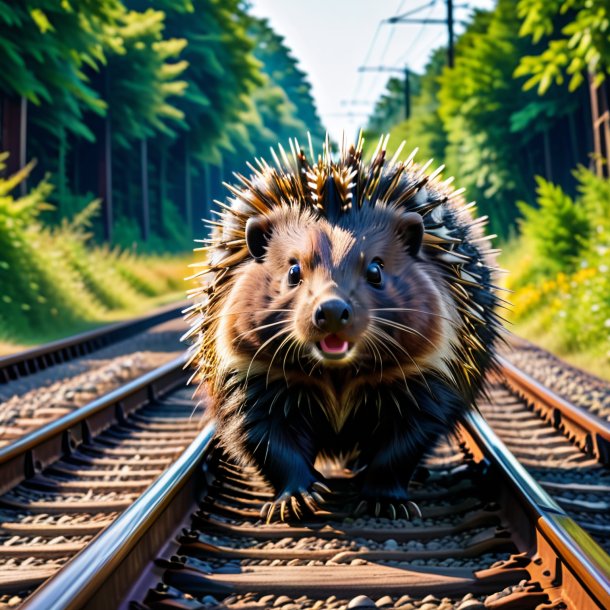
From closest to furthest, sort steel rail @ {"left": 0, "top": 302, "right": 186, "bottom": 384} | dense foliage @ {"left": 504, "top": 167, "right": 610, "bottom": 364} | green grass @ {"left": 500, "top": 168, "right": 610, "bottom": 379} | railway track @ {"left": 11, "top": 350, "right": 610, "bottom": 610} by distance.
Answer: railway track @ {"left": 11, "top": 350, "right": 610, "bottom": 610}, steel rail @ {"left": 0, "top": 302, "right": 186, "bottom": 384}, green grass @ {"left": 500, "top": 168, "right": 610, "bottom": 379}, dense foliage @ {"left": 504, "top": 167, "right": 610, "bottom": 364}

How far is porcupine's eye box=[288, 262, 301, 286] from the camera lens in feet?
11.1

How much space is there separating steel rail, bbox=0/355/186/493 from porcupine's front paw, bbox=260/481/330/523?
4.82 ft

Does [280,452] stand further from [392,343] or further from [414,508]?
[392,343]

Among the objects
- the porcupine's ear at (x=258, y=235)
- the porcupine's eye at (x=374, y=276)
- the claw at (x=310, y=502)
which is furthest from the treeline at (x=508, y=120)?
the claw at (x=310, y=502)

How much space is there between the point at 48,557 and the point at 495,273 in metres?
2.91

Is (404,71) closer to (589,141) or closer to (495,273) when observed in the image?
(589,141)

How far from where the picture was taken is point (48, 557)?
324 centimetres

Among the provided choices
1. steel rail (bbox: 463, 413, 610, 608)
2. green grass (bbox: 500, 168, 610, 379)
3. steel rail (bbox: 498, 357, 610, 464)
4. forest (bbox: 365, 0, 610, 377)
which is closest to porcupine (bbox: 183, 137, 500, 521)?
steel rail (bbox: 463, 413, 610, 608)

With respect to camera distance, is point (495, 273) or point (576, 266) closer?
point (495, 273)

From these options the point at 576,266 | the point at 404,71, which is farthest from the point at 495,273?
the point at 404,71

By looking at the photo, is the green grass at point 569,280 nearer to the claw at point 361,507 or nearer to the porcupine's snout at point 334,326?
the claw at point 361,507

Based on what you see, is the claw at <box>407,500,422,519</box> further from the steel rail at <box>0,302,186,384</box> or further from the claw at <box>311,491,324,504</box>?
the steel rail at <box>0,302,186,384</box>

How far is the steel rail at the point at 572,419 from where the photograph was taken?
4926 mm

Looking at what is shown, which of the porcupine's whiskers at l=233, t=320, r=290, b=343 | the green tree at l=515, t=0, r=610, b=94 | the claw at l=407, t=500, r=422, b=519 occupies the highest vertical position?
the green tree at l=515, t=0, r=610, b=94
